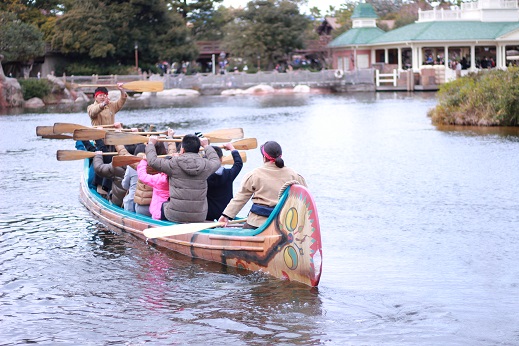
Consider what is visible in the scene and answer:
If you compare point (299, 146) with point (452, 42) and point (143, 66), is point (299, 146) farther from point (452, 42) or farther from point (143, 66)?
point (143, 66)

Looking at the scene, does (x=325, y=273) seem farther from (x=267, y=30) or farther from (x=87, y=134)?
(x=267, y=30)

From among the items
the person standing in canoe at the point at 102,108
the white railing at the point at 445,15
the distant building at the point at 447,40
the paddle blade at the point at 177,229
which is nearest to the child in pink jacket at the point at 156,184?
the paddle blade at the point at 177,229

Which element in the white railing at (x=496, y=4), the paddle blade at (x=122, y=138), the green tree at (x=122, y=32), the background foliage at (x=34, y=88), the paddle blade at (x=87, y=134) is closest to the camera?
the paddle blade at (x=122, y=138)

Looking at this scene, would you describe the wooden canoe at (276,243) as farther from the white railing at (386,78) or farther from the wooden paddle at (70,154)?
the white railing at (386,78)

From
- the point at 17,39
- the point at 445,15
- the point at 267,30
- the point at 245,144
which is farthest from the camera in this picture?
the point at 267,30

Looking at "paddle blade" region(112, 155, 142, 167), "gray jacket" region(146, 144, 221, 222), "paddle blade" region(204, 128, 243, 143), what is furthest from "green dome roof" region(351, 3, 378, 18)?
"gray jacket" region(146, 144, 221, 222)

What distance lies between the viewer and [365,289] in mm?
10258

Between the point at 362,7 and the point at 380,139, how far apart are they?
1724 inches

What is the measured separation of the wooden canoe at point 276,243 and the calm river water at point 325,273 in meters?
0.17

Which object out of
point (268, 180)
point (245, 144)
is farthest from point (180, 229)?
point (245, 144)

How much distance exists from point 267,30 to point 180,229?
5526 cm

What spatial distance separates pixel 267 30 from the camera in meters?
65.4

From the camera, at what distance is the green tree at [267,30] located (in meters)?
65.4

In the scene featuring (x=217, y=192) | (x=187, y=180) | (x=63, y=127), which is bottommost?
(x=217, y=192)
